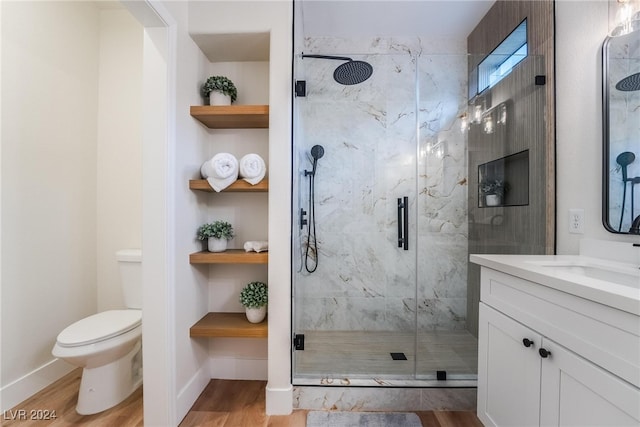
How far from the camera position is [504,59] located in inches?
73.4

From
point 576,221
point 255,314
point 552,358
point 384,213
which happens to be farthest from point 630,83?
point 255,314

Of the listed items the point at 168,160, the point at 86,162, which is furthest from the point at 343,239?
the point at 86,162

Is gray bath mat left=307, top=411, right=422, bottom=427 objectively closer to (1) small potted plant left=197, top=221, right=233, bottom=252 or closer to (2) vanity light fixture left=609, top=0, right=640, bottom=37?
(1) small potted plant left=197, top=221, right=233, bottom=252

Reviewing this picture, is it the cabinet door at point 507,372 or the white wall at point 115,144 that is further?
the white wall at point 115,144

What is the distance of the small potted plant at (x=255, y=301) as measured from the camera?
1.67m

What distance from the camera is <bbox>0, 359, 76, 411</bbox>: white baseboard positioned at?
1551 millimetres

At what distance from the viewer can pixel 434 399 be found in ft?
5.21

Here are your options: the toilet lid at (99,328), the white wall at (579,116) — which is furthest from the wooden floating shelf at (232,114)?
the white wall at (579,116)

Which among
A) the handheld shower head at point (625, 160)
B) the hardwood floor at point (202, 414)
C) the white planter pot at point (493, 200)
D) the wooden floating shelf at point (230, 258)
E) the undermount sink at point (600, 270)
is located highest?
the handheld shower head at point (625, 160)

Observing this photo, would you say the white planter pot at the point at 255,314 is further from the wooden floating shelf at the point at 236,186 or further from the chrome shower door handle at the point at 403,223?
the chrome shower door handle at the point at 403,223

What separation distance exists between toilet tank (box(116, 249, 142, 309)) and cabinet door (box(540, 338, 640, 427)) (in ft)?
7.25

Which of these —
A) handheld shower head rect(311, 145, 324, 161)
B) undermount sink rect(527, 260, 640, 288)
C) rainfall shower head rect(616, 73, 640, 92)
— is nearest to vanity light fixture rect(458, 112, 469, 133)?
rainfall shower head rect(616, 73, 640, 92)

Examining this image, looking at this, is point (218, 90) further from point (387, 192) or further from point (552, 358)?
point (552, 358)

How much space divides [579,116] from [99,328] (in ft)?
9.34
